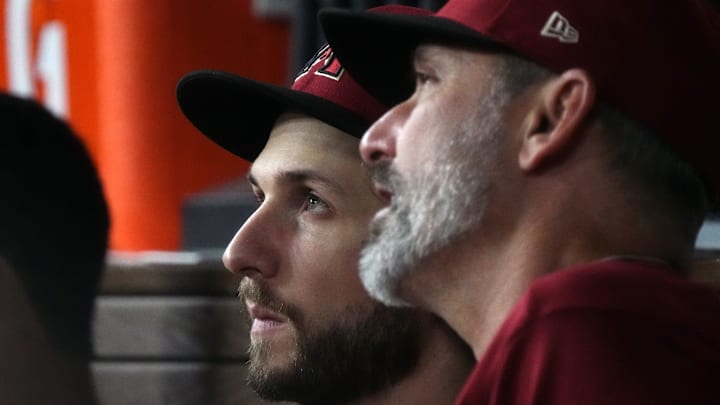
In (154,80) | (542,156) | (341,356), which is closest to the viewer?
(542,156)

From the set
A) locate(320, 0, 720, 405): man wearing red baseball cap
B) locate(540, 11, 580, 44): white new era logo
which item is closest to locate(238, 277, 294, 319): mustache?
locate(320, 0, 720, 405): man wearing red baseball cap

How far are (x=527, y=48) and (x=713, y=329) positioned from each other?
22 centimetres

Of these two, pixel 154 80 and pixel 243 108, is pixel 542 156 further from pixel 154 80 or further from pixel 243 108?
pixel 154 80

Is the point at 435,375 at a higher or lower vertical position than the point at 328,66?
lower

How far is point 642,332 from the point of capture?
2.29ft

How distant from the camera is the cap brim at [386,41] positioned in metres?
0.84

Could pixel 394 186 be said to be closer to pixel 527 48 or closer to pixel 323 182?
pixel 527 48

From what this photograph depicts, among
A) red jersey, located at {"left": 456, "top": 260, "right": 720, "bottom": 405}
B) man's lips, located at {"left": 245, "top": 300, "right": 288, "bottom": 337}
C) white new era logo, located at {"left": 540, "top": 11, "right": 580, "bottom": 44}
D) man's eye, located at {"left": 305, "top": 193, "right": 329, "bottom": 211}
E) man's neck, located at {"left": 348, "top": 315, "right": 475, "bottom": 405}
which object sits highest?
white new era logo, located at {"left": 540, "top": 11, "right": 580, "bottom": 44}

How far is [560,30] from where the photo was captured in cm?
81

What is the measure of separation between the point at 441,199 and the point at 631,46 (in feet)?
0.53

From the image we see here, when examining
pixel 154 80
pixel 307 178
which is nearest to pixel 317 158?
pixel 307 178

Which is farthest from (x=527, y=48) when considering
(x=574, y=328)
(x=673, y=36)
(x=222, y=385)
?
(x=222, y=385)

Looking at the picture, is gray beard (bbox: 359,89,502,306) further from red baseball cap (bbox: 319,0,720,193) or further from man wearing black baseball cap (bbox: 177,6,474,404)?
man wearing black baseball cap (bbox: 177,6,474,404)

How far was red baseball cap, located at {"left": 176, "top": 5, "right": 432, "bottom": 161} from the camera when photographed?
1.07m
